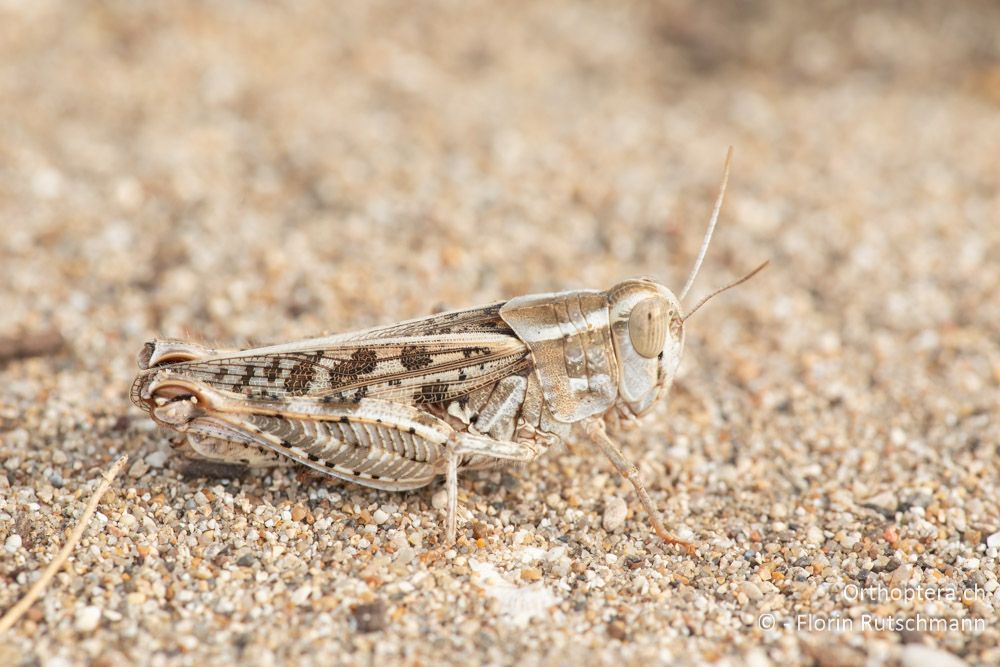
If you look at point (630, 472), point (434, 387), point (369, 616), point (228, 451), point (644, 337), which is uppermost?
point (644, 337)

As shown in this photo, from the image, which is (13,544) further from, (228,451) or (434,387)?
(434,387)

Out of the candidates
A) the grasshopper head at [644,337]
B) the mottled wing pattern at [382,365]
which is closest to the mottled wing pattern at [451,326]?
the mottled wing pattern at [382,365]

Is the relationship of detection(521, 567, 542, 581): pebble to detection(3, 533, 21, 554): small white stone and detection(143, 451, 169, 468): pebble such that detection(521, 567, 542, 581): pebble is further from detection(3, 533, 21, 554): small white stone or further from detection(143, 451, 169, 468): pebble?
detection(3, 533, 21, 554): small white stone

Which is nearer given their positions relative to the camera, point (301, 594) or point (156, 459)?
point (301, 594)

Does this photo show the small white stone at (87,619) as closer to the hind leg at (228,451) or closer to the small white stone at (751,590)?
the hind leg at (228,451)

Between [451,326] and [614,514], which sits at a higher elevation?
[451,326]

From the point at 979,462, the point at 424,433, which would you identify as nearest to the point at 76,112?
the point at 424,433

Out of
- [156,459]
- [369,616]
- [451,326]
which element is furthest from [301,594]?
[451,326]
